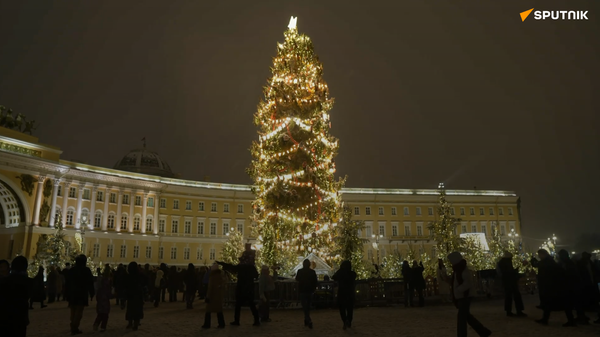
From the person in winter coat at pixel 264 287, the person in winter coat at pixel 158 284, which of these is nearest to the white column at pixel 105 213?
the person in winter coat at pixel 158 284

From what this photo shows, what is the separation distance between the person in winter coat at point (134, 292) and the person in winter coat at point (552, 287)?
8.91 m

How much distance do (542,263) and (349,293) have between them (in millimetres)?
4222

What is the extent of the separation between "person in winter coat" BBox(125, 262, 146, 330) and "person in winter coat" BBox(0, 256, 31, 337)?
16.0 ft

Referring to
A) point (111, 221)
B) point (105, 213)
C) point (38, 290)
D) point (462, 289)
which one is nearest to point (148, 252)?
point (111, 221)

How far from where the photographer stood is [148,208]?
56656 mm

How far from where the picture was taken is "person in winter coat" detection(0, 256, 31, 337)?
514 cm

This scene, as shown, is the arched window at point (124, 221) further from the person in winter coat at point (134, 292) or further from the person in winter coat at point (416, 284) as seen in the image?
the person in winter coat at point (134, 292)

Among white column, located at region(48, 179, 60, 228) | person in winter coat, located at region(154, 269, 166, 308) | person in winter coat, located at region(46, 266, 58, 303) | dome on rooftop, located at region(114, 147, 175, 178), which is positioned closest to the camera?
person in winter coat, located at region(154, 269, 166, 308)

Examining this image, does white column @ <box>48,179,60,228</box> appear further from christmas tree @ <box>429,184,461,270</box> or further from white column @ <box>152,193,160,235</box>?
christmas tree @ <box>429,184,461,270</box>

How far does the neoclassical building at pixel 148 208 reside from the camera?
4381 cm

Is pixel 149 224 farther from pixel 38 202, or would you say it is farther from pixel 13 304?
pixel 13 304

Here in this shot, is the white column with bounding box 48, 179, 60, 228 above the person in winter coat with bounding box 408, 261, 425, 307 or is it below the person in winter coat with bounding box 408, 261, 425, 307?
above

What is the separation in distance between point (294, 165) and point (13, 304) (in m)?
16.1

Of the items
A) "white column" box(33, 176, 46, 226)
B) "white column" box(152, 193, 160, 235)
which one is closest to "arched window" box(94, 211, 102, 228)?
"white column" box(152, 193, 160, 235)
